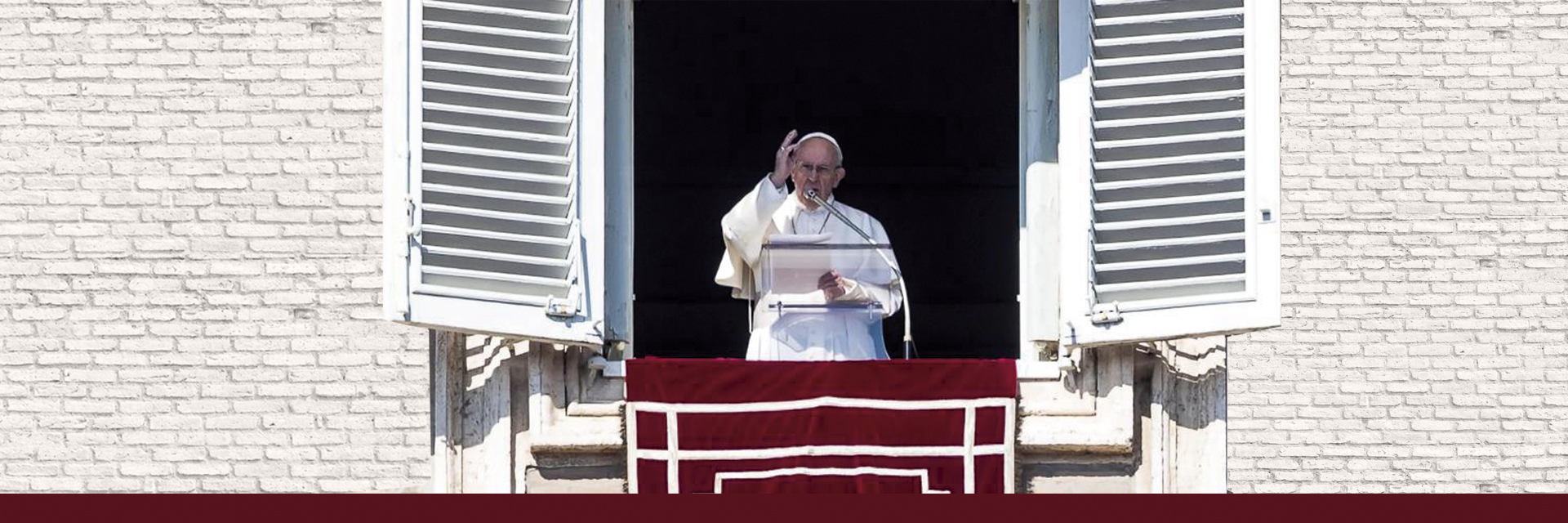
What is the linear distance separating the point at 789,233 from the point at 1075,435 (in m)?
0.97

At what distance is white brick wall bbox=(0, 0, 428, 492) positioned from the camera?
14180 millimetres

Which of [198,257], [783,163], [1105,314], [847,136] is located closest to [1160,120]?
[1105,314]

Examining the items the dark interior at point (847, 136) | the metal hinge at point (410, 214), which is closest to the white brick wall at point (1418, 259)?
the dark interior at point (847, 136)

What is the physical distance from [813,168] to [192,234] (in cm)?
328

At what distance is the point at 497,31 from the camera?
37.0 ft

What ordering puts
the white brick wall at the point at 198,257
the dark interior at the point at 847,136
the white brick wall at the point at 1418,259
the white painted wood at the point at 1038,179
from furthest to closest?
the dark interior at the point at 847,136 → the white brick wall at the point at 1418,259 → the white brick wall at the point at 198,257 → the white painted wood at the point at 1038,179

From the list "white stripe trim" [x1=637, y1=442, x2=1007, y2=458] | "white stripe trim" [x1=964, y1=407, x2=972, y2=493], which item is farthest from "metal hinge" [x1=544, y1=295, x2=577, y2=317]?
"white stripe trim" [x1=964, y1=407, x2=972, y2=493]

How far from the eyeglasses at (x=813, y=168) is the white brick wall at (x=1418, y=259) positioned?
3.17 metres

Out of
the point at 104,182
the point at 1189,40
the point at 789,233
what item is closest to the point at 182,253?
the point at 104,182

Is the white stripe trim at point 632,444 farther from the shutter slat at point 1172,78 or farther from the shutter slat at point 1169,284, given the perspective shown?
the shutter slat at point 1172,78

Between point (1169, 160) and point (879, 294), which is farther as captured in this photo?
point (879, 294)

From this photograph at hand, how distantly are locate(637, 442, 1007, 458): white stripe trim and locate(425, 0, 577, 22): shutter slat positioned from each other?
3.84 feet

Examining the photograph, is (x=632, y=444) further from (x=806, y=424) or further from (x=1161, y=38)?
(x=1161, y=38)

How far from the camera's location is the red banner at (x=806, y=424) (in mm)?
11242
